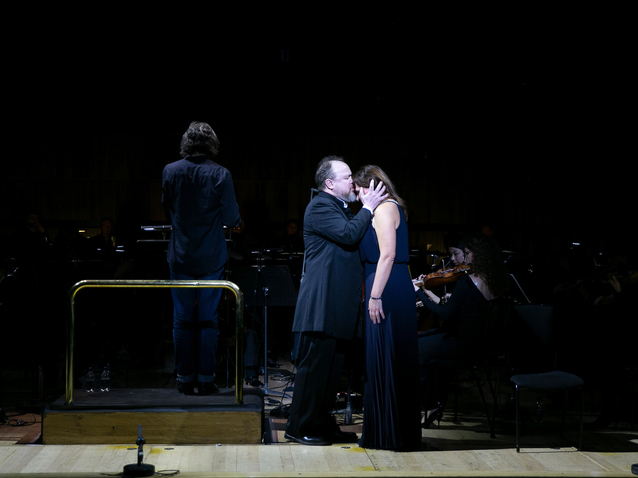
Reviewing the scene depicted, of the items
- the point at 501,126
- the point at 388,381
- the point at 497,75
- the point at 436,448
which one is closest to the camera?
the point at 388,381

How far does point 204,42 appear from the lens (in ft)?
27.4

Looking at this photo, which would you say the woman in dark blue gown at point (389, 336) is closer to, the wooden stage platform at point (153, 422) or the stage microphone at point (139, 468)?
the wooden stage platform at point (153, 422)

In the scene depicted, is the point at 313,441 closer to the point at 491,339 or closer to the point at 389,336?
the point at 389,336

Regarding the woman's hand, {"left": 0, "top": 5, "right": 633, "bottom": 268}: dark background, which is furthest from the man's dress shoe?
{"left": 0, "top": 5, "right": 633, "bottom": 268}: dark background

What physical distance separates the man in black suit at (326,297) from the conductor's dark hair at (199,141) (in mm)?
675

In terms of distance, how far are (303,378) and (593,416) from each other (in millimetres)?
2470

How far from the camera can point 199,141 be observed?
3730mm

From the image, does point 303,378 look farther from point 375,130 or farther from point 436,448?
point 375,130

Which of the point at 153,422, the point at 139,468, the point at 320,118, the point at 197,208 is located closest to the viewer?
the point at 139,468

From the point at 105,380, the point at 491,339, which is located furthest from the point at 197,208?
the point at 491,339

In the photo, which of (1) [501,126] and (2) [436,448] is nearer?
(2) [436,448]

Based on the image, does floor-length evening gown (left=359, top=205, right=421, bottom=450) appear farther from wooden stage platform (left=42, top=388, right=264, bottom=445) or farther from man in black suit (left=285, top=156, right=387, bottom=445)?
wooden stage platform (left=42, top=388, right=264, bottom=445)

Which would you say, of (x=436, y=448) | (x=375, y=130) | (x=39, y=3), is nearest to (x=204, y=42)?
(x=39, y=3)

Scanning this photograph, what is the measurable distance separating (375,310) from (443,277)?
174 cm
